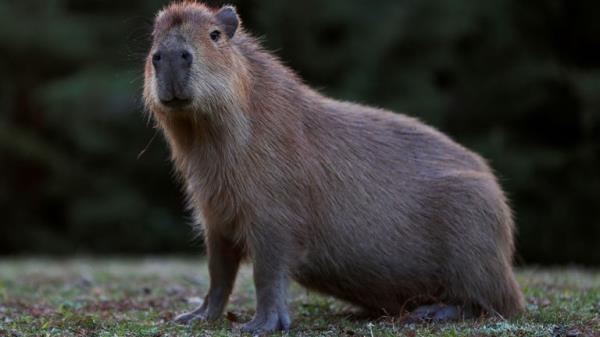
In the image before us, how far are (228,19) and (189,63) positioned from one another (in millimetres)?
527

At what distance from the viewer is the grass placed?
203 inches

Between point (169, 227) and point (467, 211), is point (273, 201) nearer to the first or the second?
point (467, 211)

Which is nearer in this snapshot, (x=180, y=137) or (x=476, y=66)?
(x=180, y=137)

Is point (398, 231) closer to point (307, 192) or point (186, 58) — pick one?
point (307, 192)

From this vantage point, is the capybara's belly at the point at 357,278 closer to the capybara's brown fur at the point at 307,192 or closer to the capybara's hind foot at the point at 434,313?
the capybara's brown fur at the point at 307,192

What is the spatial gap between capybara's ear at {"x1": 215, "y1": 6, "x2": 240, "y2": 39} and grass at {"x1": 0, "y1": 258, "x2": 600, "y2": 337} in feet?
5.56

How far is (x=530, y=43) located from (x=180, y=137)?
10513 millimetres

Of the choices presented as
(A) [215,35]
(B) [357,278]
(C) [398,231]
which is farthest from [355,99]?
(A) [215,35]

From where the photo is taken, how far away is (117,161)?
16.0 metres

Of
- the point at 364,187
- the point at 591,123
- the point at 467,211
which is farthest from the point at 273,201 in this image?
the point at 591,123

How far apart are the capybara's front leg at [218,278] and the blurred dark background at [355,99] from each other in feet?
27.7

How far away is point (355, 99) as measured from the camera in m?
14.6

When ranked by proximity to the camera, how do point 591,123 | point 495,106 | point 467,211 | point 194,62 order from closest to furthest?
1. point 194,62
2. point 467,211
3. point 591,123
4. point 495,106

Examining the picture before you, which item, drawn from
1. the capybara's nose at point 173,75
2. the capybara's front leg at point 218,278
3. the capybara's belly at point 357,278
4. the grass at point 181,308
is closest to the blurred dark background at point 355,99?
the grass at point 181,308
